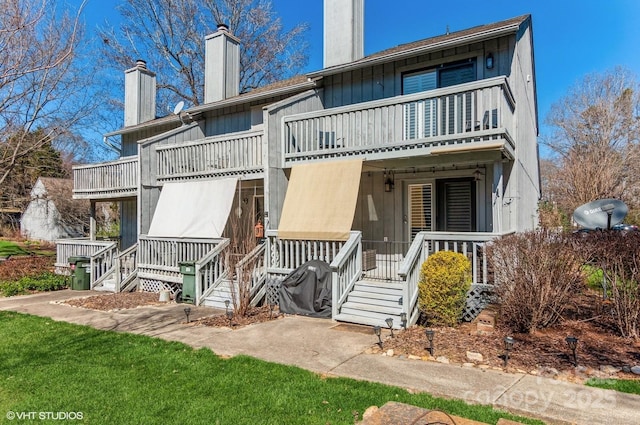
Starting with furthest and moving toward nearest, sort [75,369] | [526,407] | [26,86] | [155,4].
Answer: [155,4] < [26,86] < [75,369] < [526,407]

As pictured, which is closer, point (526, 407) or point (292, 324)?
point (526, 407)

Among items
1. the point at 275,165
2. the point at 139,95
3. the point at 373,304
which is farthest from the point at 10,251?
the point at 373,304

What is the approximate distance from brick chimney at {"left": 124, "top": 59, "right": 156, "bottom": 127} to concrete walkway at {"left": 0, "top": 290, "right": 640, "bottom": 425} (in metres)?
11.0

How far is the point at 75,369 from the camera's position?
18.2 feet

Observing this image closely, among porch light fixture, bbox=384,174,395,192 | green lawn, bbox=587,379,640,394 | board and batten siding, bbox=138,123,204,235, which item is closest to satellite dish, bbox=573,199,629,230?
porch light fixture, bbox=384,174,395,192

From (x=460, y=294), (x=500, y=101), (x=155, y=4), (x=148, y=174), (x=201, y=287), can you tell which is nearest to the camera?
(x=460, y=294)

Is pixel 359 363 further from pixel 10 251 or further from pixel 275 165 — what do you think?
pixel 10 251

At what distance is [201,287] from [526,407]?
8.35 m

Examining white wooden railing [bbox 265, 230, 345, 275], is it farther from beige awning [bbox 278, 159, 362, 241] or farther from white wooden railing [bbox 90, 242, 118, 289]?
white wooden railing [bbox 90, 242, 118, 289]

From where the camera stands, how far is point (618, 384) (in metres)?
4.57

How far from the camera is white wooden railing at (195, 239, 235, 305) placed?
10.4 m

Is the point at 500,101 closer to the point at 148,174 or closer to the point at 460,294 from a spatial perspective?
the point at 460,294

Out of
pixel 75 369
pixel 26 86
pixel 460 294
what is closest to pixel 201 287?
pixel 75 369

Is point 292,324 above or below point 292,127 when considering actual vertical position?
below
